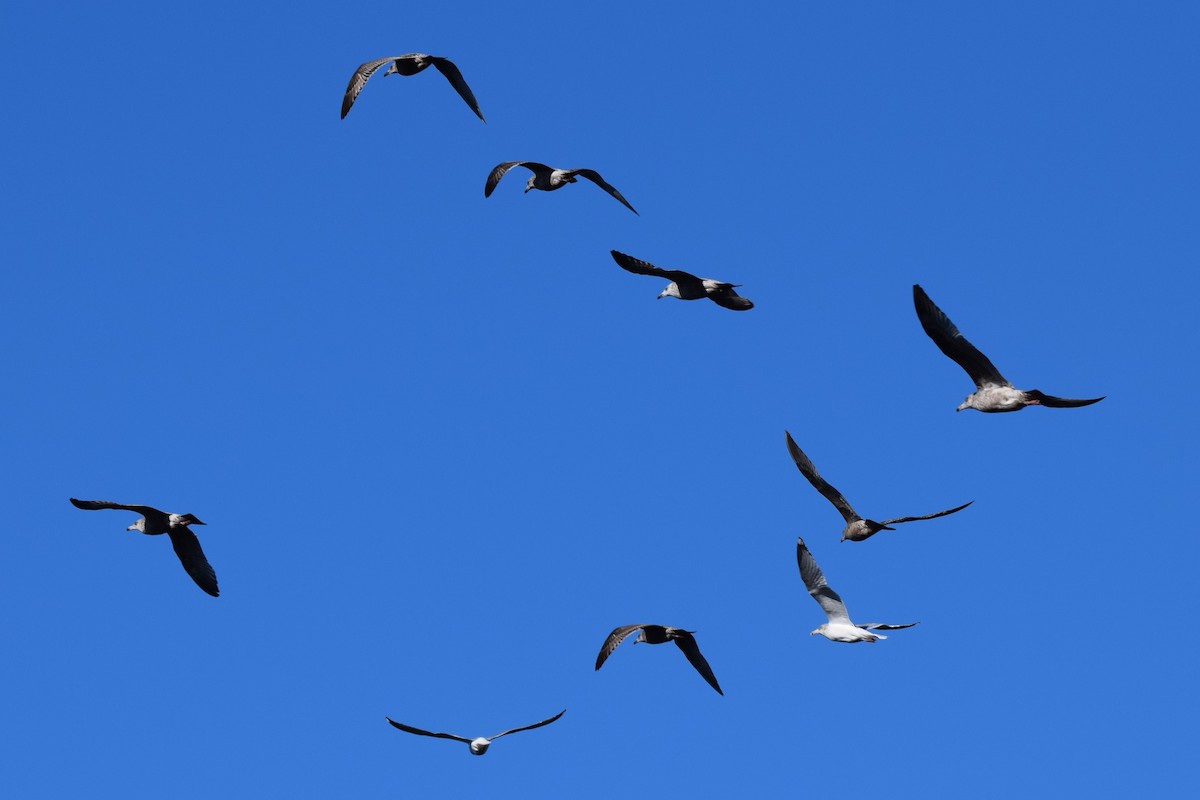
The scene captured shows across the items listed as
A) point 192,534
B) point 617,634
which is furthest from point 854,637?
point 192,534

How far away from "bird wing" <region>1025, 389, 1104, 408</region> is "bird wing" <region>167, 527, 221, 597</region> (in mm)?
15473

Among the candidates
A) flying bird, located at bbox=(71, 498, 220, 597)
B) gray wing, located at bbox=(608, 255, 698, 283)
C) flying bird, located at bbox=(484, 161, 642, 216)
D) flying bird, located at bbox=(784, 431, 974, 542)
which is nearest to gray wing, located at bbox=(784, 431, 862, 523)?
flying bird, located at bbox=(784, 431, 974, 542)

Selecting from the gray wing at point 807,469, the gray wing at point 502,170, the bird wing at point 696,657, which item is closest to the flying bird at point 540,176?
the gray wing at point 502,170

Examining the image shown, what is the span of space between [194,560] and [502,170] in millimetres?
9737

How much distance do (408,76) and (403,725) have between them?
1219cm

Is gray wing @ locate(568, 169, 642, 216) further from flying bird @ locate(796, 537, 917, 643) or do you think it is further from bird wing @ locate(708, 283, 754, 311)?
flying bird @ locate(796, 537, 917, 643)

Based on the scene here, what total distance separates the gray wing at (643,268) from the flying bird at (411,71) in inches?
146

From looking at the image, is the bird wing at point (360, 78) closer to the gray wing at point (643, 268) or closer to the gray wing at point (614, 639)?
the gray wing at point (643, 268)

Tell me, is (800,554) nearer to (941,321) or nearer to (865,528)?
(865,528)

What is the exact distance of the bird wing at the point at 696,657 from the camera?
32.9m

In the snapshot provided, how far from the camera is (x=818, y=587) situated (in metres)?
33.8

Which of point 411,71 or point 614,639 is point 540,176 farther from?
point 614,639

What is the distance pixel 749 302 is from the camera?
105ft

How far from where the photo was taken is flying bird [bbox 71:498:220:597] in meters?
32.5
